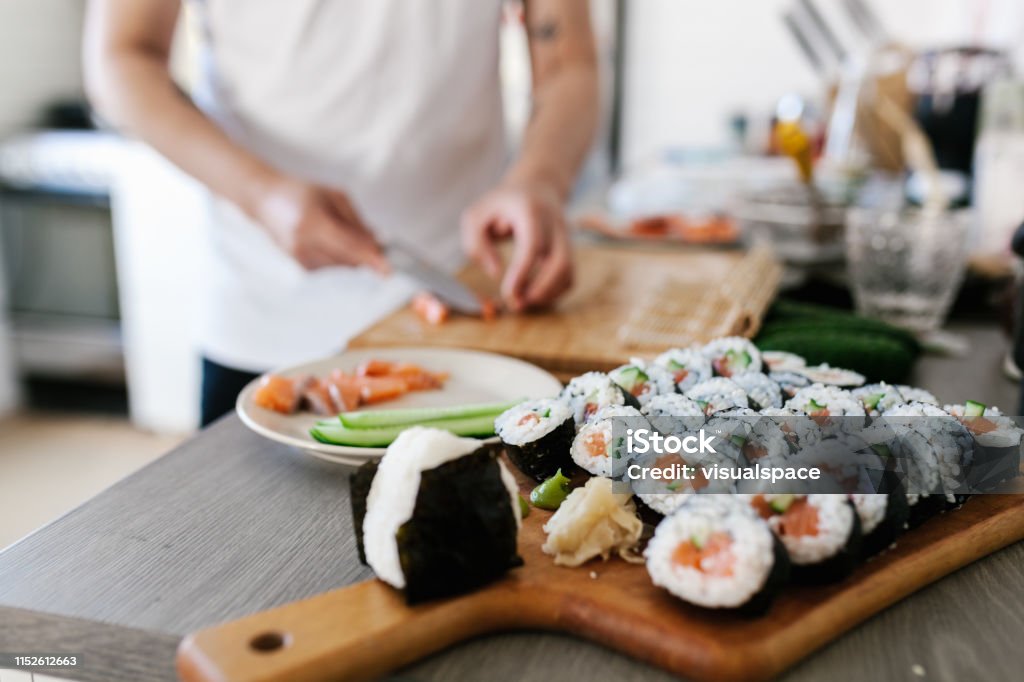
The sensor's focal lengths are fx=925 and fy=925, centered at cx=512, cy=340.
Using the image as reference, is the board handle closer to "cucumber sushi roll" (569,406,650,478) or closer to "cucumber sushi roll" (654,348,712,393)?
"cucumber sushi roll" (569,406,650,478)

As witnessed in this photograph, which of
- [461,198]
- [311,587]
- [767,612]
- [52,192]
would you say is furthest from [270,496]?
[52,192]

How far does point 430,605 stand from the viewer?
622mm

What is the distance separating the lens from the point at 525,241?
1.38 metres

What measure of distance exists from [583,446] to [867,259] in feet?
2.67

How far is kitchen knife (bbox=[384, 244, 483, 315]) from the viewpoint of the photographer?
132 centimetres

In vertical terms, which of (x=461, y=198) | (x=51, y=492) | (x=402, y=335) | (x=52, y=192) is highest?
(x=461, y=198)

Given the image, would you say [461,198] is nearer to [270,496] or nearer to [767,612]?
[270,496]

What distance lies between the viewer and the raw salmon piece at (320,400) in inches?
38.4

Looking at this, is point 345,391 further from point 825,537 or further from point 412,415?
point 825,537

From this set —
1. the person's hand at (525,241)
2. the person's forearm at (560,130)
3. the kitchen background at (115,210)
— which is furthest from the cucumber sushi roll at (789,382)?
the kitchen background at (115,210)

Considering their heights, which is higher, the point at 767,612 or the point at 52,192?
the point at 767,612

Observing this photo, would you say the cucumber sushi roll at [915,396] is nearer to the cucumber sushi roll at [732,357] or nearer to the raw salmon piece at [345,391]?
the cucumber sushi roll at [732,357]

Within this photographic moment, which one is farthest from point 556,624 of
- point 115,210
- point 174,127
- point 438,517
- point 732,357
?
point 115,210

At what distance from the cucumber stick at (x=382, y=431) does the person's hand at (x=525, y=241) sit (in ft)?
1.62
